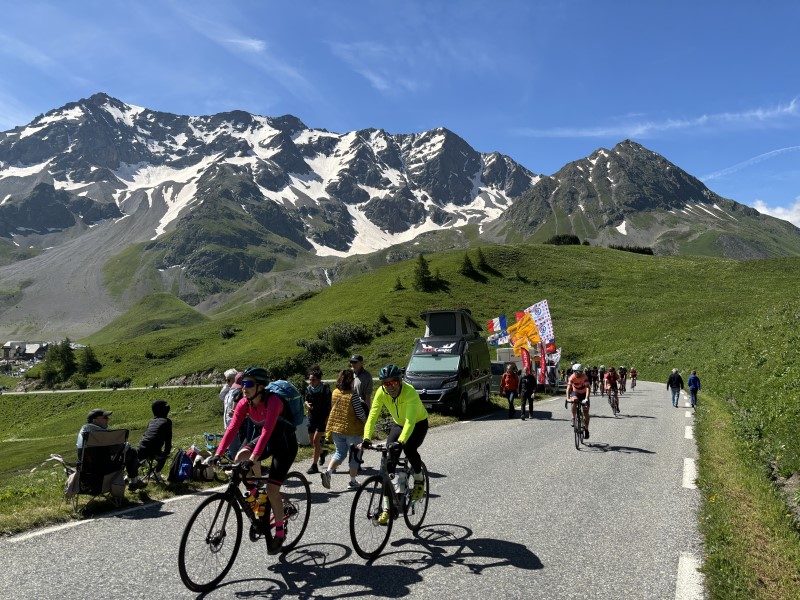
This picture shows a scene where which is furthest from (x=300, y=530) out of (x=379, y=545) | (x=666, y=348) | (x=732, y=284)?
(x=732, y=284)

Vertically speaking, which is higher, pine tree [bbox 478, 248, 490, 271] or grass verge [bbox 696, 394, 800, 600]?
pine tree [bbox 478, 248, 490, 271]

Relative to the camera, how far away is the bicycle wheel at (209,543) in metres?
6.09

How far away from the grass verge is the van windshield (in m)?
11.2

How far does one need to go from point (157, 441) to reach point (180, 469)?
0.78 metres

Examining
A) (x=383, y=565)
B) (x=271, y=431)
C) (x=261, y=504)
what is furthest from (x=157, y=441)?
(x=383, y=565)

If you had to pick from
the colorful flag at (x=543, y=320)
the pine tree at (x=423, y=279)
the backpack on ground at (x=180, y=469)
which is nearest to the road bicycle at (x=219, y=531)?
the backpack on ground at (x=180, y=469)

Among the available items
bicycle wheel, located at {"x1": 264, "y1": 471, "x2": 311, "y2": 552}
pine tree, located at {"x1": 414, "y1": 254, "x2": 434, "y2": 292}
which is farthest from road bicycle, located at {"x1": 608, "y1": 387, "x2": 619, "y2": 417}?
pine tree, located at {"x1": 414, "y1": 254, "x2": 434, "y2": 292}

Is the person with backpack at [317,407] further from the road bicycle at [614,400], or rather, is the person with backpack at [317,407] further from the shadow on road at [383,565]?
the road bicycle at [614,400]

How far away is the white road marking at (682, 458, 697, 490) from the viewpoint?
11239 millimetres

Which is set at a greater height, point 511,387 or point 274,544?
point 511,387

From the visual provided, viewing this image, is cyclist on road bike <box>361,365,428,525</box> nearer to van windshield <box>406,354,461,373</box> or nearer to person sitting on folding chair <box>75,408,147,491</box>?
person sitting on folding chair <box>75,408,147,491</box>

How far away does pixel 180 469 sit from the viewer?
37.3ft

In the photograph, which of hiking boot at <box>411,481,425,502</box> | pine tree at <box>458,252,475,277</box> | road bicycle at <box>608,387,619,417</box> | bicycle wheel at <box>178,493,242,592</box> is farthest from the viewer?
pine tree at <box>458,252,475,277</box>

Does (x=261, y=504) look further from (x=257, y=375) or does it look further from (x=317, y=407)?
(x=317, y=407)
